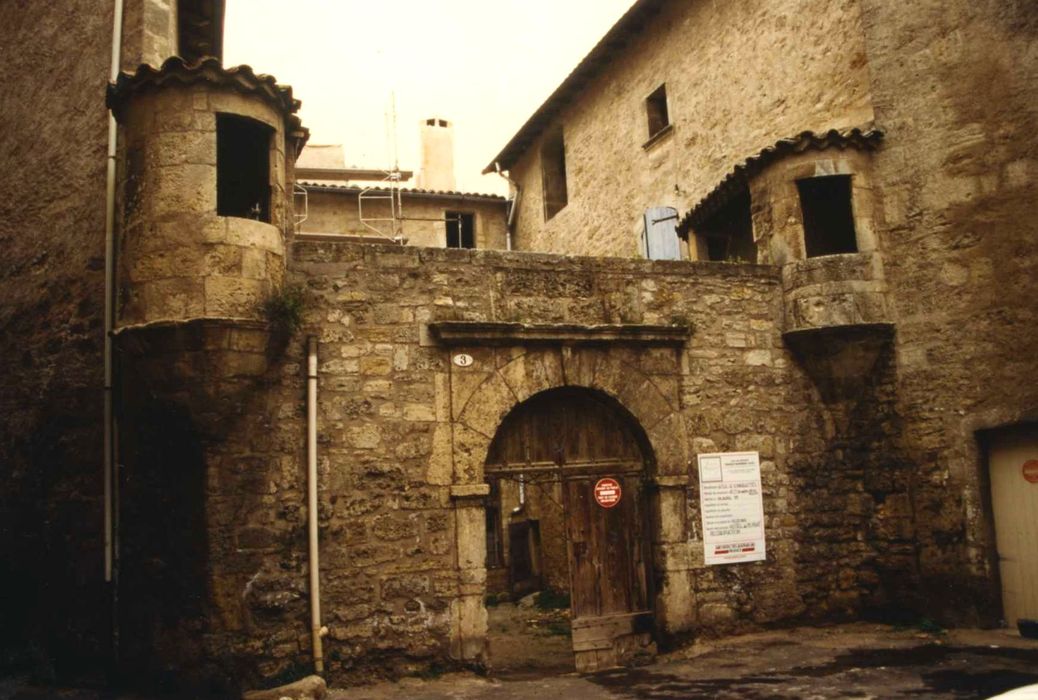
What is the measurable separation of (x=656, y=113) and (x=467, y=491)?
8.52 metres

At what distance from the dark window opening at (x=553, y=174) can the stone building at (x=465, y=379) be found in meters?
7.23

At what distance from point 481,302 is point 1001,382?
4817 mm

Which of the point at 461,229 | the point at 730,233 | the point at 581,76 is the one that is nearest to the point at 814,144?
the point at 730,233

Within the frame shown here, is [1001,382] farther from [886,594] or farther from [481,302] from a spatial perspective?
[481,302]

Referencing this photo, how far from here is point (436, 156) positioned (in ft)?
66.6

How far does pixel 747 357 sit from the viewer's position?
8.53m

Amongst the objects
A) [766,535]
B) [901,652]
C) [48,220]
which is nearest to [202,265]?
[48,220]

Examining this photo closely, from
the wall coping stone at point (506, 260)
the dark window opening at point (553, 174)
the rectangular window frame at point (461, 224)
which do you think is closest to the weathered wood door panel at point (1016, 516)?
the wall coping stone at point (506, 260)

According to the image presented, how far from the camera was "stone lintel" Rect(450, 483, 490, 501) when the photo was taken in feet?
23.7

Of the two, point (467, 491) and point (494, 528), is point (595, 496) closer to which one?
point (467, 491)

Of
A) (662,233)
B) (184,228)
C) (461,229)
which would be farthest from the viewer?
(461,229)

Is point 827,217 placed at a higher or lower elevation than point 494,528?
higher

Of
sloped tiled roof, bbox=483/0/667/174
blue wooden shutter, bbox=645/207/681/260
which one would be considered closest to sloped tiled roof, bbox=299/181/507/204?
sloped tiled roof, bbox=483/0/667/174

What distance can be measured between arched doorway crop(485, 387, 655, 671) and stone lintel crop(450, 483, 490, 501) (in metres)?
0.36
